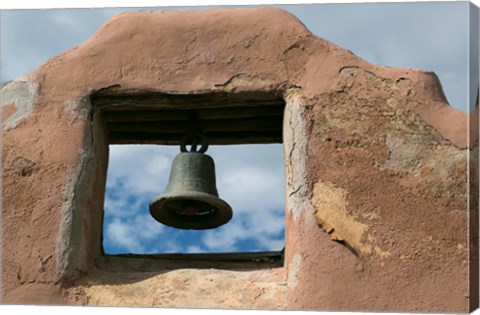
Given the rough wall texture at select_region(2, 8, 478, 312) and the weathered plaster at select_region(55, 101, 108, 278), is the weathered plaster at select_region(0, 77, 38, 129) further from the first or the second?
the weathered plaster at select_region(55, 101, 108, 278)

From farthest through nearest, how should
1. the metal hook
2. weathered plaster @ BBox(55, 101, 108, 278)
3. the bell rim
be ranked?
the metal hook < the bell rim < weathered plaster @ BBox(55, 101, 108, 278)

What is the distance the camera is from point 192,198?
4.32 m

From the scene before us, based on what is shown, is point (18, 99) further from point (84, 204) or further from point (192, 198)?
point (192, 198)

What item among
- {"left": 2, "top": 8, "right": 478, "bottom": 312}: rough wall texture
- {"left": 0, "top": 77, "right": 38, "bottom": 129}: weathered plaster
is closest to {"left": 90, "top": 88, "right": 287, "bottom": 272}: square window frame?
{"left": 2, "top": 8, "right": 478, "bottom": 312}: rough wall texture

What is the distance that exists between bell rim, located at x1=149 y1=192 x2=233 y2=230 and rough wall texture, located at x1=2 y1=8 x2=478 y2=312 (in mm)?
227

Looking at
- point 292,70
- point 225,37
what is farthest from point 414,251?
point 225,37

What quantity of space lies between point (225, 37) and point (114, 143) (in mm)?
643

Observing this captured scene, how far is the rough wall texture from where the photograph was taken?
3939 mm

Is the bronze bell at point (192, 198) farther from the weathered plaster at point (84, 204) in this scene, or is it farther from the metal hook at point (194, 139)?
the weathered plaster at point (84, 204)

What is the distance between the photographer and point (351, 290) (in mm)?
3889

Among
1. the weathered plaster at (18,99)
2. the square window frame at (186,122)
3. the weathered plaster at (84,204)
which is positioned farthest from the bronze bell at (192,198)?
the weathered plaster at (18,99)

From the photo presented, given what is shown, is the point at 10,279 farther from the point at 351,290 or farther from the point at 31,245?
the point at 351,290

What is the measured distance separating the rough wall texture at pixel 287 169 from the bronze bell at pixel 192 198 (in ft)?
0.86

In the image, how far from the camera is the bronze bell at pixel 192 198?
4336mm
